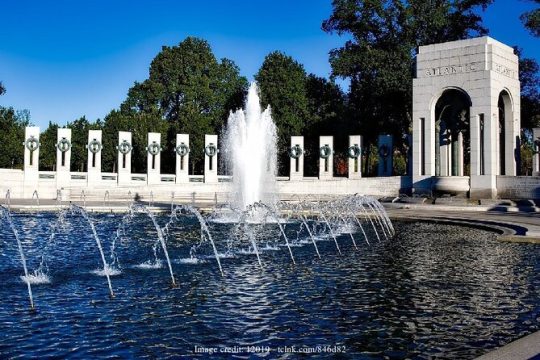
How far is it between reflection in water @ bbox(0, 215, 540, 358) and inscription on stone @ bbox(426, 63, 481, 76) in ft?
70.7

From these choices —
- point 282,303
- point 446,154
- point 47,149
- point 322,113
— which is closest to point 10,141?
point 47,149

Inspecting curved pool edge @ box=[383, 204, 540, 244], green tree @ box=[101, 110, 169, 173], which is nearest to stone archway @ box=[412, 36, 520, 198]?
curved pool edge @ box=[383, 204, 540, 244]

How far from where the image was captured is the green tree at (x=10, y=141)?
57250 mm

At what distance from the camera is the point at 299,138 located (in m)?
42.2

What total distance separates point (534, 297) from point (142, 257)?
8.19 metres

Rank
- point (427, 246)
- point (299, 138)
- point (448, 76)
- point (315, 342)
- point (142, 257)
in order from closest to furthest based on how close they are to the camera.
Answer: point (315, 342) < point (142, 257) < point (427, 246) < point (448, 76) < point (299, 138)

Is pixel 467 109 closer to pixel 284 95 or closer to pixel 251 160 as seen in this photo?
pixel 251 160

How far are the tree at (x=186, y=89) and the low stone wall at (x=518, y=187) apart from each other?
32687 mm

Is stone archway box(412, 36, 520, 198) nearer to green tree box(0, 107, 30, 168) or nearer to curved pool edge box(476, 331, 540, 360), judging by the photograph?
curved pool edge box(476, 331, 540, 360)

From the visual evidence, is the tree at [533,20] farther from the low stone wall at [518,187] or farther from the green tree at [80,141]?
the green tree at [80,141]

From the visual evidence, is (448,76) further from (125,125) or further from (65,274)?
(125,125)

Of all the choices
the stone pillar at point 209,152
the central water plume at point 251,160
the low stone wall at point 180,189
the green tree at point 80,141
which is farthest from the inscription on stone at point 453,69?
the green tree at point 80,141

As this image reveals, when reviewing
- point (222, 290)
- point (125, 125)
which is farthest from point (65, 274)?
point (125, 125)

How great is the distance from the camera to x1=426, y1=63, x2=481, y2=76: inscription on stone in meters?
32.7
